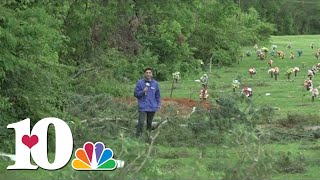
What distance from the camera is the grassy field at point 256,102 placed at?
32.8 feet

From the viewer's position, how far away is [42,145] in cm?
995

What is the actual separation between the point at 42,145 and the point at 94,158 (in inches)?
51.0

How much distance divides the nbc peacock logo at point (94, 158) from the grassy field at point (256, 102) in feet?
0.75

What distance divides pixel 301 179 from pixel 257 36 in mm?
50029

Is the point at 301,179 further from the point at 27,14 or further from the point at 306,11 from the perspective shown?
the point at 306,11

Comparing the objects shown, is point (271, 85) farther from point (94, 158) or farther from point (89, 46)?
point (94, 158)

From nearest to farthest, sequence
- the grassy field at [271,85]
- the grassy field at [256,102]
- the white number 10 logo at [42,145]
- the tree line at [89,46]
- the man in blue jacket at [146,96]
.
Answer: the white number 10 logo at [42,145] < the grassy field at [256,102] < the tree line at [89,46] < the man in blue jacket at [146,96] < the grassy field at [271,85]

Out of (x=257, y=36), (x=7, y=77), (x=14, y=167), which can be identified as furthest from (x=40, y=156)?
(x=257, y=36)

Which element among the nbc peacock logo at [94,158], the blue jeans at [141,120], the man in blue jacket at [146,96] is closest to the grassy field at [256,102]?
the nbc peacock logo at [94,158]

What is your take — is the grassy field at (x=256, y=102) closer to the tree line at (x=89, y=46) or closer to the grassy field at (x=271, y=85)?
the grassy field at (x=271, y=85)

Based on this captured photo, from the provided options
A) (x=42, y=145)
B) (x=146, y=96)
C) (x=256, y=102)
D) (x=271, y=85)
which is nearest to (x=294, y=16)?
(x=271, y=85)

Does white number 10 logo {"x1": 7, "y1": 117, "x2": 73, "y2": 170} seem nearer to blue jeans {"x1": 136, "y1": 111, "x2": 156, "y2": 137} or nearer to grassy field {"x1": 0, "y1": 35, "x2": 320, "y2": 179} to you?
grassy field {"x1": 0, "y1": 35, "x2": 320, "y2": 179}

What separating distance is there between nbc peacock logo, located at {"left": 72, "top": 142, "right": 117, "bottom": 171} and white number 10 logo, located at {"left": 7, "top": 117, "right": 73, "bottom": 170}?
416 millimetres

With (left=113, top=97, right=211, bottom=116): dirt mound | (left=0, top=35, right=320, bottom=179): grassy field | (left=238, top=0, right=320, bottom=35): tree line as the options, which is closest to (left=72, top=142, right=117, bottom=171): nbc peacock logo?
(left=0, top=35, right=320, bottom=179): grassy field
